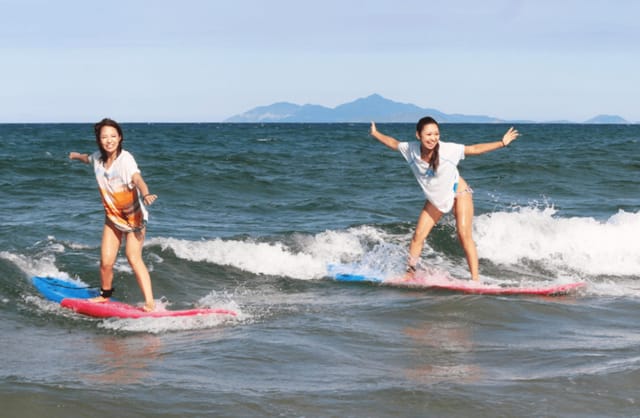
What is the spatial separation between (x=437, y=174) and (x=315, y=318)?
2.16 m

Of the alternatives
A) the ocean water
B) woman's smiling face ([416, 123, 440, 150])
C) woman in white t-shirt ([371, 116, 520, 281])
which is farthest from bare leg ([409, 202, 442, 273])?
woman's smiling face ([416, 123, 440, 150])

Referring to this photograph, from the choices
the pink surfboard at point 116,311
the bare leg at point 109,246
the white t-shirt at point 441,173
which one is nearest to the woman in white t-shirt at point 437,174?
the white t-shirt at point 441,173

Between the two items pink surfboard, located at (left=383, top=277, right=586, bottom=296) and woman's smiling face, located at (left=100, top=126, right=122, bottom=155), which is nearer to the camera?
woman's smiling face, located at (left=100, top=126, right=122, bottom=155)

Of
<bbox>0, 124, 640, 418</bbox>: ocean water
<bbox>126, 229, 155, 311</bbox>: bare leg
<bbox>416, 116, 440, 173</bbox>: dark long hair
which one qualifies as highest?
<bbox>416, 116, 440, 173</bbox>: dark long hair

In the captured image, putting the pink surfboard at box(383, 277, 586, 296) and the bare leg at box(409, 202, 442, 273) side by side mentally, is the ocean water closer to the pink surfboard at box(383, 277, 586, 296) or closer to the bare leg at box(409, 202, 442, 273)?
the pink surfboard at box(383, 277, 586, 296)

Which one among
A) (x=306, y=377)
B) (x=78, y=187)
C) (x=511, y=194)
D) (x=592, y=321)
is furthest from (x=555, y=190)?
(x=306, y=377)

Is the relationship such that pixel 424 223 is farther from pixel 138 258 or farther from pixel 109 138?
pixel 109 138

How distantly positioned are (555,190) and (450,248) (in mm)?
7753

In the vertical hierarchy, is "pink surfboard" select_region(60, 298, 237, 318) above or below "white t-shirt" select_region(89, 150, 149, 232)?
below

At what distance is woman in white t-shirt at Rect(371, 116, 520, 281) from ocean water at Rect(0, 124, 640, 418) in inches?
28.4

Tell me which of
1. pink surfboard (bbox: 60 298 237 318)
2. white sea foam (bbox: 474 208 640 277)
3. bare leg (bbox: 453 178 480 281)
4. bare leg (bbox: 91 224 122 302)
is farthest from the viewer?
white sea foam (bbox: 474 208 640 277)

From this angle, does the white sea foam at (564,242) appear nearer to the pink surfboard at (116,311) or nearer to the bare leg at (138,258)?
the pink surfboard at (116,311)

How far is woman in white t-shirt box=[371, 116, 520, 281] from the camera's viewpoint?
804 centimetres

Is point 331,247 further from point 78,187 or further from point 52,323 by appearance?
point 78,187
